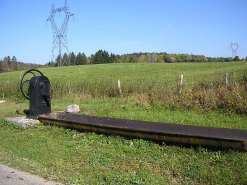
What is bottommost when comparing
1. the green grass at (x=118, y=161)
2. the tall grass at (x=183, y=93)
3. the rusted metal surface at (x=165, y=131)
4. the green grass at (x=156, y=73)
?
the green grass at (x=118, y=161)

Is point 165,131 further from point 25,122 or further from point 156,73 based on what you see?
point 156,73

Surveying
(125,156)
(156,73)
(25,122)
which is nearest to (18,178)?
(125,156)

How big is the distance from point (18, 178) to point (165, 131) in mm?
3031

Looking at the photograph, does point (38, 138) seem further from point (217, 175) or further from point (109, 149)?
Answer: point (217, 175)

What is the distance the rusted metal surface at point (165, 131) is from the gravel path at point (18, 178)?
7.49 feet

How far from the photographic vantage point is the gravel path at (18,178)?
4.25 m

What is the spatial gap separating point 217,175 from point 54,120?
510cm

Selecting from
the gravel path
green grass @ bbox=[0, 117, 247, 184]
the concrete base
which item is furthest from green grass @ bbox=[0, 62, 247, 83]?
the gravel path

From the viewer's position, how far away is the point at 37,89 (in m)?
8.15

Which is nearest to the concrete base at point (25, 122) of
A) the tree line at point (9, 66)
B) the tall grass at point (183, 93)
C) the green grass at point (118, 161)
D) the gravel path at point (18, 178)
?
the green grass at point (118, 161)

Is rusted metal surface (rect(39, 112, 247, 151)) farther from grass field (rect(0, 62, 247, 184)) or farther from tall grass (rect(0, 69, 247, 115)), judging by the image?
tall grass (rect(0, 69, 247, 115))

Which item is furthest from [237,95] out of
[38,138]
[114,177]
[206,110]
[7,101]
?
[7,101]

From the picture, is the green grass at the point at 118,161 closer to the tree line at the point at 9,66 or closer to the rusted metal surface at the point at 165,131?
the rusted metal surface at the point at 165,131

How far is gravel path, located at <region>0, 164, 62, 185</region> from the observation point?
4246mm
